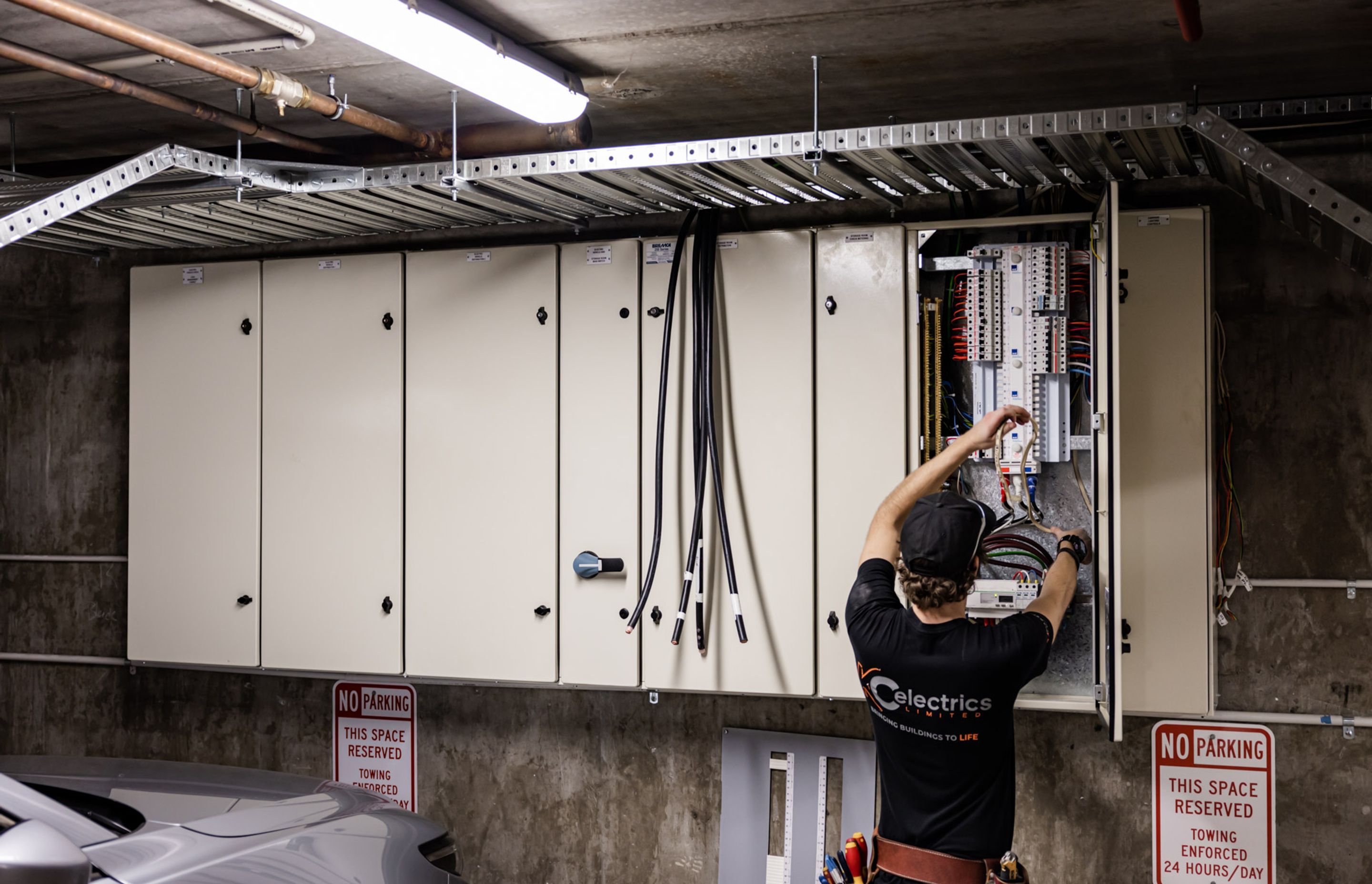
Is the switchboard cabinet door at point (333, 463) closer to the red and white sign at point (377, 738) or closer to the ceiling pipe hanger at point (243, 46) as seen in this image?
the red and white sign at point (377, 738)

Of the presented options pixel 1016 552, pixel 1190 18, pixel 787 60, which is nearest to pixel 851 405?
pixel 1016 552

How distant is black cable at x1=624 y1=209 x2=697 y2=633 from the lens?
140 inches

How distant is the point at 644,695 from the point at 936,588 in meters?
1.79

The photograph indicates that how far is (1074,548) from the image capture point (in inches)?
111

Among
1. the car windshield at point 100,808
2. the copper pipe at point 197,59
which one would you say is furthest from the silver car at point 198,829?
the copper pipe at point 197,59

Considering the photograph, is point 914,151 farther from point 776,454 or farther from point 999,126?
point 776,454

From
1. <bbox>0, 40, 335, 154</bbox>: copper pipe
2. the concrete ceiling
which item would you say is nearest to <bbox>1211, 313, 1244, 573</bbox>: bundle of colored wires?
the concrete ceiling

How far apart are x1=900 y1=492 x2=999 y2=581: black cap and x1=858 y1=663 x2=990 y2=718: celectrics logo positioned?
0.25m

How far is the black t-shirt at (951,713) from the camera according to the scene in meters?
2.42

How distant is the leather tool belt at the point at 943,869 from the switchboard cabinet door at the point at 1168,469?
107 cm

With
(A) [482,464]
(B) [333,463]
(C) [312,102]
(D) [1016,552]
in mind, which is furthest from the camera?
(B) [333,463]

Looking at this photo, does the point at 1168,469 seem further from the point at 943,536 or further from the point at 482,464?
the point at 482,464

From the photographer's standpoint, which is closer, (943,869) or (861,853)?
(943,869)

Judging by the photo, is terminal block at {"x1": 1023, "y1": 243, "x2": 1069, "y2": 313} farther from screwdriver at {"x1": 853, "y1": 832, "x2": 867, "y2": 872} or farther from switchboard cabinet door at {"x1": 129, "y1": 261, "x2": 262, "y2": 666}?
switchboard cabinet door at {"x1": 129, "y1": 261, "x2": 262, "y2": 666}
